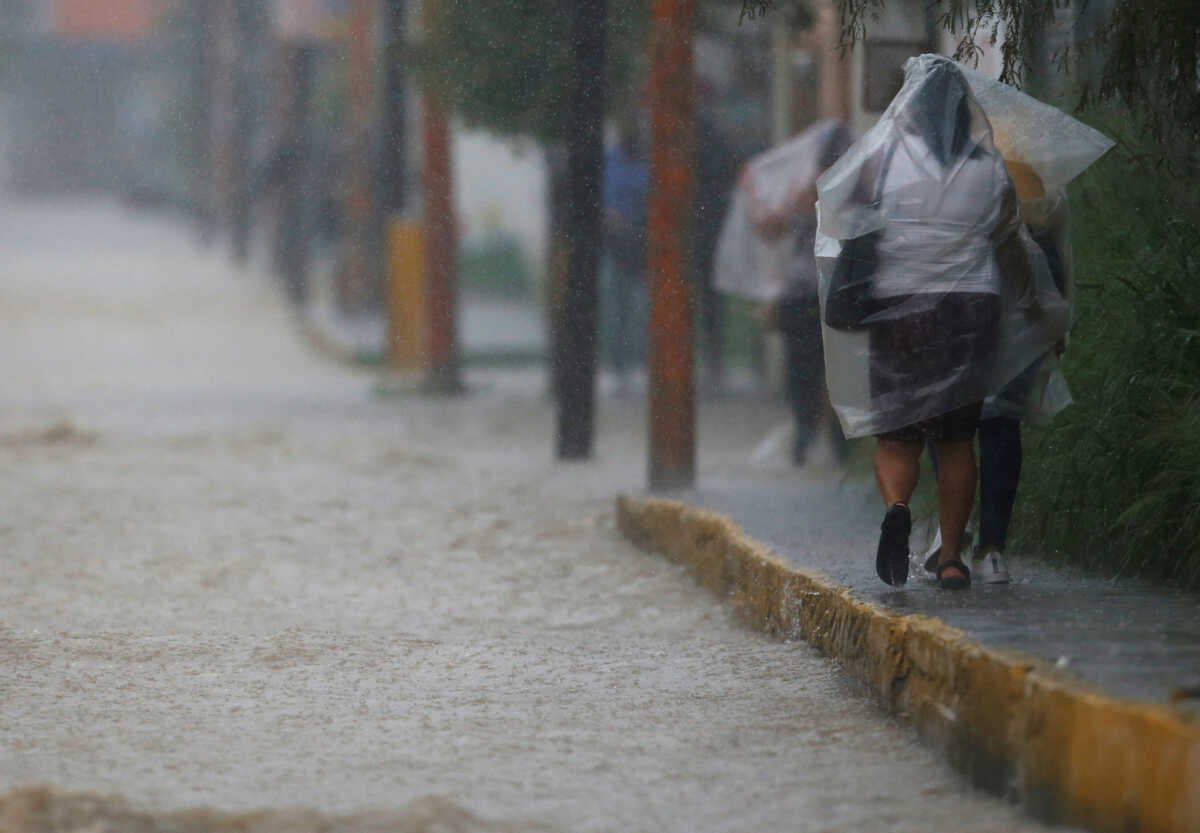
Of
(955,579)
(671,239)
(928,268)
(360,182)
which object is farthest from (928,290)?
(360,182)

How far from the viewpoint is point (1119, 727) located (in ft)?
12.3

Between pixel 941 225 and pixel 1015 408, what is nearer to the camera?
pixel 941 225

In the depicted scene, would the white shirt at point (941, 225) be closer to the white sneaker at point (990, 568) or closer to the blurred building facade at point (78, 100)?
the white sneaker at point (990, 568)

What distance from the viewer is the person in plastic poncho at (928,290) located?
17.8 feet

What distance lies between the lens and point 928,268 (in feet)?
17.8

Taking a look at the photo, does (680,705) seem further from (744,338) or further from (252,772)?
(744,338)

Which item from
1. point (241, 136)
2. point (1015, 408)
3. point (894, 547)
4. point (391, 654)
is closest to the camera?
point (894, 547)

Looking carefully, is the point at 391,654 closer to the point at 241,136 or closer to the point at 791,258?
the point at 791,258

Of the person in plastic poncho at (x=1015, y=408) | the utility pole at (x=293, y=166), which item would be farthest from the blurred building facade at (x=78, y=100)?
the person in plastic poncho at (x=1015, y=408)

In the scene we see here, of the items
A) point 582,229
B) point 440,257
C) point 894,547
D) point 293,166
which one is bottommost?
point 894,547

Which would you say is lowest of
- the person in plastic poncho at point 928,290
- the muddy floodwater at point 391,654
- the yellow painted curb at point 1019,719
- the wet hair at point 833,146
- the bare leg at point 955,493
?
the muddy floodwater at point 391,654

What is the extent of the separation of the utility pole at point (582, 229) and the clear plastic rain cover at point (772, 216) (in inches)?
29.6

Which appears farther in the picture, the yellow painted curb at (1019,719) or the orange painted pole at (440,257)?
the orange painted pole at (440,257)

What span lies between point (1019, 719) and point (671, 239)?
17.0 feet
